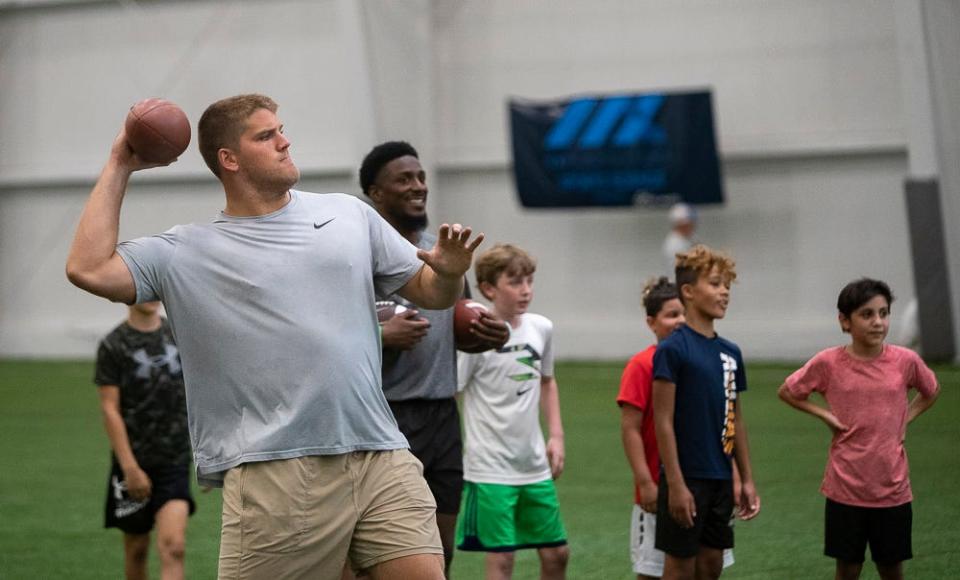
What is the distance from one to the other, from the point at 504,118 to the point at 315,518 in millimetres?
15442

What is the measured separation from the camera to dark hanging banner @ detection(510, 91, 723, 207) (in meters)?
17.0

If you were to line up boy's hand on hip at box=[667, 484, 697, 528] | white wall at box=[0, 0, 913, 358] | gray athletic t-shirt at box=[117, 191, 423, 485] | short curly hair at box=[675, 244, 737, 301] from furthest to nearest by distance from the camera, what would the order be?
1. white wall at box=[0, 0, 913, 358]
2. short curly hair at box=[675, 244, 737, 301]
3. boy's hand on hip at box=[667, 484, 697, 528]
4. gray athletic t-shirt at box=[117, 191, 423, 485]

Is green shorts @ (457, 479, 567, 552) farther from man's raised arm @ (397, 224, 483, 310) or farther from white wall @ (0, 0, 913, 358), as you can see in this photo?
white wall @ (0, 0, 913, 358)

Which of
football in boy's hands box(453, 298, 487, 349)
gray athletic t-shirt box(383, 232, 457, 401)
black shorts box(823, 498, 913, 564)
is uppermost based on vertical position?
football in boy's hands box(453, 298, 487, 349)

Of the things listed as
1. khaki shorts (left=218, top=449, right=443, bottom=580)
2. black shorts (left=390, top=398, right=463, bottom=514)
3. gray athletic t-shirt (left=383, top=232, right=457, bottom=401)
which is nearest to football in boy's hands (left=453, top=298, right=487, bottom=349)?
gray athletic t-shirt (left=383, top=232, right=457, bottom=401)

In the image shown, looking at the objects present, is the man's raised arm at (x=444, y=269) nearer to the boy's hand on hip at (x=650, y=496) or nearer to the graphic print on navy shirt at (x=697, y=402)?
the graphic print on navy shirt at (x=697, y=402)

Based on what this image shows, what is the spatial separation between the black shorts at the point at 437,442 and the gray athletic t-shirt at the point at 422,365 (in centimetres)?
5

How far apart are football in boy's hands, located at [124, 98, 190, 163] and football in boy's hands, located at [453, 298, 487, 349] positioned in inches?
59.1

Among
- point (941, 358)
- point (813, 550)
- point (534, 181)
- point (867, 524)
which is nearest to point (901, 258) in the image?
point (941, 358)

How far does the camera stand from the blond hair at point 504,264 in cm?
608

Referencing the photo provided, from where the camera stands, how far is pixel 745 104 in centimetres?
1756

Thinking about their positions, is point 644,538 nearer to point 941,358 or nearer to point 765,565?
point 765,565

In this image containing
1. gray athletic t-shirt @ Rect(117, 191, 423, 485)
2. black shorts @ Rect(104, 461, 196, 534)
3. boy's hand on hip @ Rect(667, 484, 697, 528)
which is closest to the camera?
gray athletic t-shirt @ Rect(117, 191, 423, 485)

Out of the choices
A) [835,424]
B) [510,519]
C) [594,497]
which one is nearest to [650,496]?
[510,519]
